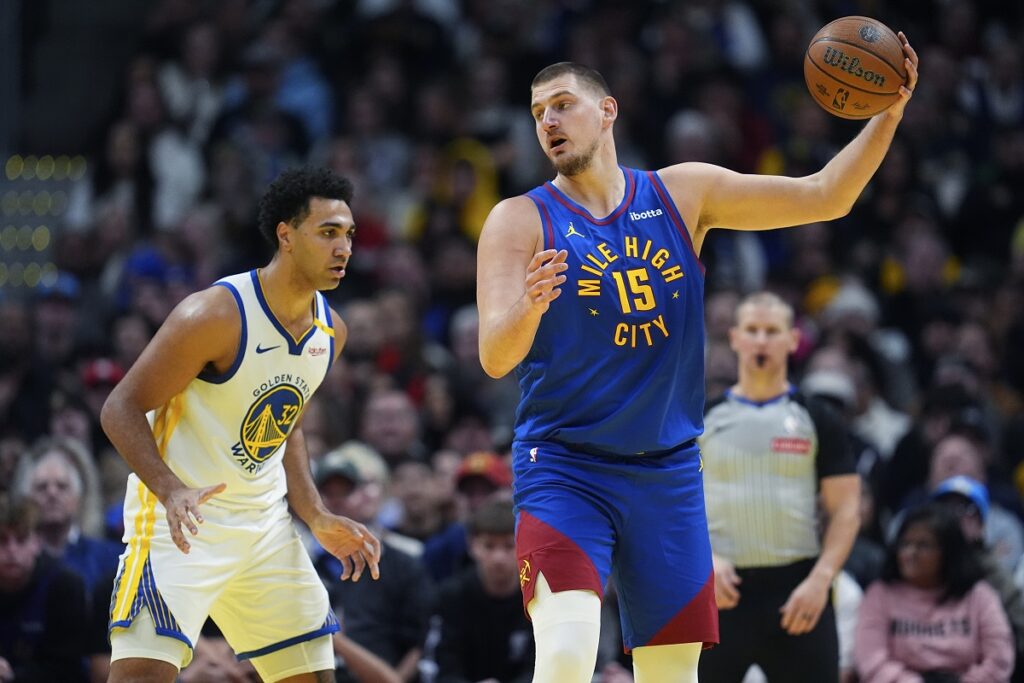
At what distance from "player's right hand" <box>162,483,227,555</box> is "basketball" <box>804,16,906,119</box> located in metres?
2.76

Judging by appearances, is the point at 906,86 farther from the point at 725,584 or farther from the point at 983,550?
the point at 983,550

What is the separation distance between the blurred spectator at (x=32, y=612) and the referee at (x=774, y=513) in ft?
11.2

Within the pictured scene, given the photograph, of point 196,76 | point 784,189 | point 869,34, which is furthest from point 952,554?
point 196,76

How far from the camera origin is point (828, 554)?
6.79 m

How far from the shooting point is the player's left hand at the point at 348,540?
5996mm

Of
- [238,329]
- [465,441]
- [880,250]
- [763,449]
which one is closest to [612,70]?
[880,250]

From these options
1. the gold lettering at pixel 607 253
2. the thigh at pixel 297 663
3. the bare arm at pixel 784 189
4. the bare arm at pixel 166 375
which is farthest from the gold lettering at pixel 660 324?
the thigh at pixel 297 663

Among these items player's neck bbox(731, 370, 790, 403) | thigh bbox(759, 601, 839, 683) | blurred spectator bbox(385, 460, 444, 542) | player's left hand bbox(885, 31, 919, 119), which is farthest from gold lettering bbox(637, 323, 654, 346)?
blurred spectator bbox(385, 460, 444, 542)

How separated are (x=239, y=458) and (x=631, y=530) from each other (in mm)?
1669

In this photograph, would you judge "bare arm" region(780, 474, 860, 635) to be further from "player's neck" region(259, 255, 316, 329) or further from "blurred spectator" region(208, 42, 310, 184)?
"blurred spectator" region(208, 42, 310, 184)

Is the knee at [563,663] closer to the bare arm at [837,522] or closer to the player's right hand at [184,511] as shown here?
the player's right hand at [184,511]

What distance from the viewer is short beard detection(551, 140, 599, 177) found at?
527cm

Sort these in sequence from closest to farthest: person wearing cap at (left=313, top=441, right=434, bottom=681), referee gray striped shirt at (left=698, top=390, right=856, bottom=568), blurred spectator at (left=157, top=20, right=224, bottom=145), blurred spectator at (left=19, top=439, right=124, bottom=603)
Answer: referee gray striped shirt at (left=698, top=390, right=856, bottom=568)
person wearing cap at (left=313, top=441, right=434, bottom=681)
blurred spectator at (left=19, top=439, right=124, bottom=603)
blurred spectator at (left=157, top=20, right=224, bottom=145)

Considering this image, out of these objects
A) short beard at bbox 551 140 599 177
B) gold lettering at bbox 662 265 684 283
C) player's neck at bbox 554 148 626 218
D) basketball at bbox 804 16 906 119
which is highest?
basketball at bbox 804 16 906 119
